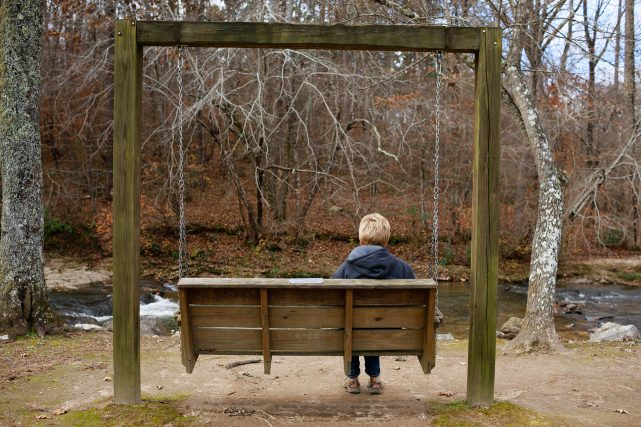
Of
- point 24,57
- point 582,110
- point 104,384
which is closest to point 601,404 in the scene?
point 104,384

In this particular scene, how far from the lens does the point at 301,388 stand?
19.3ft

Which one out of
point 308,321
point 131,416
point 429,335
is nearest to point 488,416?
point 429,335

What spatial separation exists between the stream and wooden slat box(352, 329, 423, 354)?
6.55 metres

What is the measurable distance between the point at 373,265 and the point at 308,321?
2.28 ft

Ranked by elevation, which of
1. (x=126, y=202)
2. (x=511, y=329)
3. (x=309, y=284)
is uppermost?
(x=126, y=202)

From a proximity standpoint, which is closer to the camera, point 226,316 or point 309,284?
point 309,284

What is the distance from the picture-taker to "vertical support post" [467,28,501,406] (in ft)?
16.7

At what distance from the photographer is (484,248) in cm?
512

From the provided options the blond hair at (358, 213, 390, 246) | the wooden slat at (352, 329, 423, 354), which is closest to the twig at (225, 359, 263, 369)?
the wooden slat at (352, 329, 423, 354)

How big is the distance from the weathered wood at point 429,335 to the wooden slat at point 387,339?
0.05 m

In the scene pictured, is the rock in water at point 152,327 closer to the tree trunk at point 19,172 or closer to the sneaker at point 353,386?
the tree trunk at point 19,172

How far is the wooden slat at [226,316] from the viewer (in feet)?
15.9

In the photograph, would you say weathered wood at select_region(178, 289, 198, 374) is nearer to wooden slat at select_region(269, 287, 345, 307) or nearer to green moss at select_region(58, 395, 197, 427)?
green moss at select_region(58, 395, 197, 427)

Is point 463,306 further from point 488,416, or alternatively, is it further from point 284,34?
point 284,34
